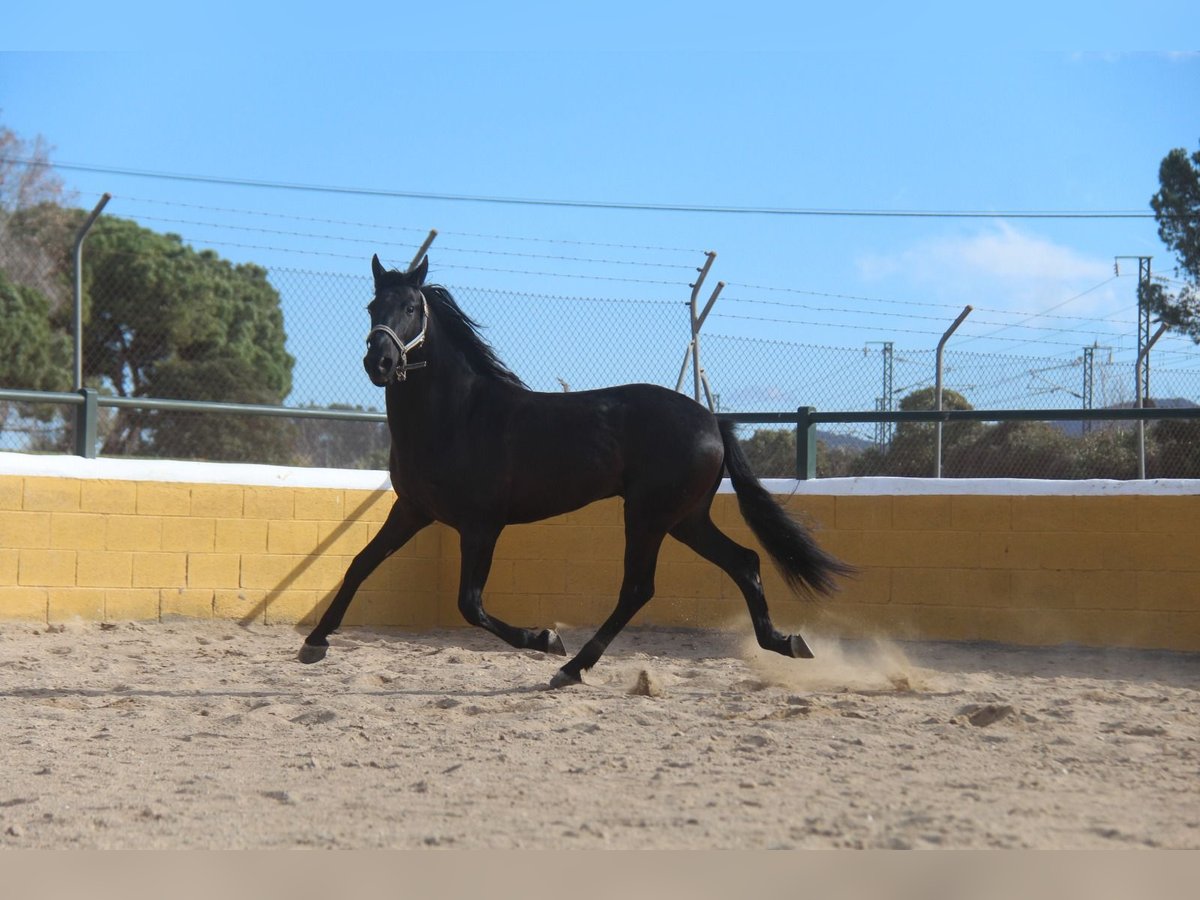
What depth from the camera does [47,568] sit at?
764 cm

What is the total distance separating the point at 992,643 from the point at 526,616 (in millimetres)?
2962

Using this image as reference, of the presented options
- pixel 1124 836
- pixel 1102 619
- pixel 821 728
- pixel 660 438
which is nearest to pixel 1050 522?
pixel 1102 619

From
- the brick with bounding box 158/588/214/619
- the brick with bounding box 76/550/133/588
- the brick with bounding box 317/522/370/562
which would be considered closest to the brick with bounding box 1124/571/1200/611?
the brick with bounding box 317/522/370/562

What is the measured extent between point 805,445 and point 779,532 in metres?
2.18

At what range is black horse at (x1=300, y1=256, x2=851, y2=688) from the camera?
6.09 metres

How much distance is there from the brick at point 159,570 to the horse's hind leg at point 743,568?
3379 millimetres

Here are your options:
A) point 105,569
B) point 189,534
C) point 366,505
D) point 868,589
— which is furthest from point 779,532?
point 105,569

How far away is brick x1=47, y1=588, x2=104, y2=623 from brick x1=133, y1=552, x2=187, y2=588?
247mm

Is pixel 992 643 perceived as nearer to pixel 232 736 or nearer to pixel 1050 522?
pixel 1050 522

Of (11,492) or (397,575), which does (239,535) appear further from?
(11,492)

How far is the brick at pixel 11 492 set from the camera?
24.6ft

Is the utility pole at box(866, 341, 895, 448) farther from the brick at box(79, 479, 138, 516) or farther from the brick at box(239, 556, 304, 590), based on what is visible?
the brick at box(79, 479, 138, 516)

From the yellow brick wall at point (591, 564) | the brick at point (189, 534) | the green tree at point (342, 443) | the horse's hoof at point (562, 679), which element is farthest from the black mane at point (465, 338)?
the green tree at point (342, 443)

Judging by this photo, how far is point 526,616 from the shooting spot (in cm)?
870
